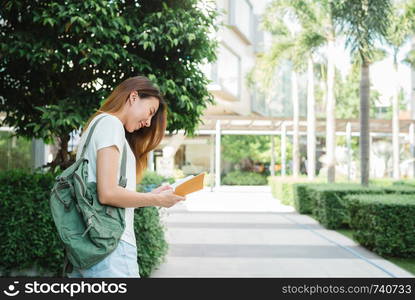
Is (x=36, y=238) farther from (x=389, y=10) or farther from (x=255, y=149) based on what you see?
(x=255, y=149)

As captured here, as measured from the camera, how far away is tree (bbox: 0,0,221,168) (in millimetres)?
5605

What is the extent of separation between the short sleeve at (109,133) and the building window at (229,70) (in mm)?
29757

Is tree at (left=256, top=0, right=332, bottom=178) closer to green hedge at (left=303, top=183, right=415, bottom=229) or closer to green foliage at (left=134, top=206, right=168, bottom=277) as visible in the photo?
green hedge at (left=303, top=183, right=415, bottom=229)

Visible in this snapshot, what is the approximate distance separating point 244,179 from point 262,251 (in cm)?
2733

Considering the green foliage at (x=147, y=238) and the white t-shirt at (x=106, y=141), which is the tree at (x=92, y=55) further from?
the white t-shirt at (x=106, y=141)

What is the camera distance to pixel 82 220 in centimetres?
228

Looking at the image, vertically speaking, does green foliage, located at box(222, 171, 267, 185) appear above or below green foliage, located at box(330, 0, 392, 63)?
below

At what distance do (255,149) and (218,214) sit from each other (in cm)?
2228

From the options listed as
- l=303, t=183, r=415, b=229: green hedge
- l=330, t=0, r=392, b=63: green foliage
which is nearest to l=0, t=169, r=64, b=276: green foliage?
l=303, t=183, r=415, b=229: green hedge

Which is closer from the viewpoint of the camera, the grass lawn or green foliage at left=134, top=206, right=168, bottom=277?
green foliage at left=134, top=206, right=168, bottom=277

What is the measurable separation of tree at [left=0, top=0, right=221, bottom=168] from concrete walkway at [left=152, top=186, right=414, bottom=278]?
87.0 inches

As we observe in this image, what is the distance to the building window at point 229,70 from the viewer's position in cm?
3334

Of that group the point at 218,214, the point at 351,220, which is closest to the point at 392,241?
the point at 351,220

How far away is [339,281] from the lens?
12.0 feet
